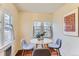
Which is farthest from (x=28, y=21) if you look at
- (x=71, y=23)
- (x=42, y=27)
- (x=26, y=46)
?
(x=71, y=23)

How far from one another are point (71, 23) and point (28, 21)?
0.88m

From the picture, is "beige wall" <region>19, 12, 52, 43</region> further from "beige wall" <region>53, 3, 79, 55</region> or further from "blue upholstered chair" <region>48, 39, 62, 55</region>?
"blue upholstered chair" <region>48, 39, 62, 55</region>

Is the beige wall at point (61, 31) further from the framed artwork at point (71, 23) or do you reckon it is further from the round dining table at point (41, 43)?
the round dining table at point (41, 43)

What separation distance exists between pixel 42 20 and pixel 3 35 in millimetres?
816

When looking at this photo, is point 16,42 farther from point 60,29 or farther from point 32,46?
point 60,29

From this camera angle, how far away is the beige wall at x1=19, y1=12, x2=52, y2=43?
7.73 ft

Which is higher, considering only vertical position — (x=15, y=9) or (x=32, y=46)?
(x=15, y=9)

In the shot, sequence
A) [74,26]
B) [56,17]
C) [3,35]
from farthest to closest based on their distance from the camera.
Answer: [56,17] → [74,26] → [3,35]

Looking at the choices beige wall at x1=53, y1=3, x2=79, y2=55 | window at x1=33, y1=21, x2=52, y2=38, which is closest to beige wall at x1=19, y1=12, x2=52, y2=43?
window at x1=33, y1=21, x2=52, y2=38

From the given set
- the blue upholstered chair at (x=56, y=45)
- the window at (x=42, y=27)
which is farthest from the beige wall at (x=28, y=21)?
the blue upholstered chair at (x=56, y=45)

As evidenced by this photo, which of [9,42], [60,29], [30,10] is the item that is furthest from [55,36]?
[9,42]

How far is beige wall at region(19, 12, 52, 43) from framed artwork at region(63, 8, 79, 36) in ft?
1.16

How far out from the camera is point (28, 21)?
243 centimetres

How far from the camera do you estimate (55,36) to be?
2.60 metres
